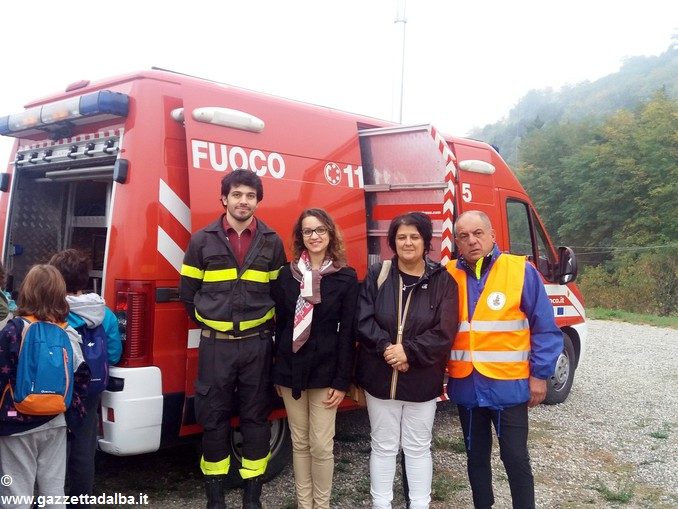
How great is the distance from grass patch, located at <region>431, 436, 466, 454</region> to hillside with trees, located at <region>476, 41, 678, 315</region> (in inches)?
798

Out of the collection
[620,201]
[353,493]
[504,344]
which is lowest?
[353,493]

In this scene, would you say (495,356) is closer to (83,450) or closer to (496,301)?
(496,301)

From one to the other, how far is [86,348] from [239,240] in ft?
3.14

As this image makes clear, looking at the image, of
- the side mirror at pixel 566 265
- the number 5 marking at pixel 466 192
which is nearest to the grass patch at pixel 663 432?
the side mirror at pixel 566 265

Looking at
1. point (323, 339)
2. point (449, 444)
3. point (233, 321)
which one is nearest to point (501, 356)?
point (323, 339)

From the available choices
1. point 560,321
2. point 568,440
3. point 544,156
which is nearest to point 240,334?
point 568,440

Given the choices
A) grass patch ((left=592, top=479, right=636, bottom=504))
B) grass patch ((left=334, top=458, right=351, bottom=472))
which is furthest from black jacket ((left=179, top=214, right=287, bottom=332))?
grass patch ((left=592, top=479, right=636, bottom=504))

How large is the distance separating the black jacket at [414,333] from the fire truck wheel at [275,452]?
3.34ft

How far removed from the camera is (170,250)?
340cm

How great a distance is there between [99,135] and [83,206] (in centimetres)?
114

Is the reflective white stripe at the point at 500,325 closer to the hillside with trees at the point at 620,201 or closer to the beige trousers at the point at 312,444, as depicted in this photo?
the beige trousers at the point at 312,444

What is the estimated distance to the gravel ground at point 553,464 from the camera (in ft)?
13.0

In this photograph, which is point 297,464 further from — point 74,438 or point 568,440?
point 568,440

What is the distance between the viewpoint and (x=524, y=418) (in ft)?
10.3
